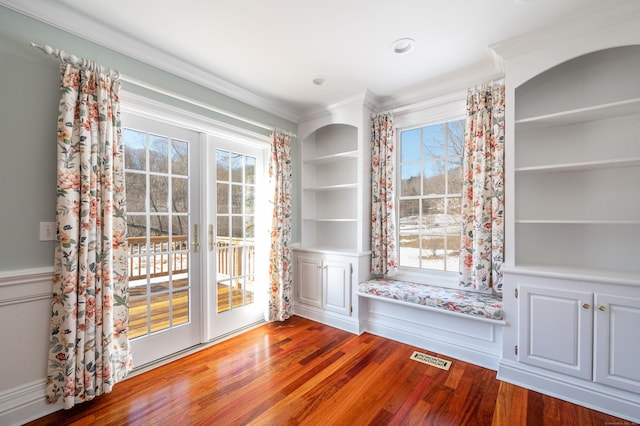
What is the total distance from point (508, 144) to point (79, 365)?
3543 mm

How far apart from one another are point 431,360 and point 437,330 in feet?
0.97

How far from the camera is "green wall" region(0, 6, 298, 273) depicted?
166 centimetres

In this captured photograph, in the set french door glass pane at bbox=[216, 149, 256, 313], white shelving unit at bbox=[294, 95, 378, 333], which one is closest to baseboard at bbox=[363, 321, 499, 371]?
white shelving unit at bbox=[294, 95, 378, 333]

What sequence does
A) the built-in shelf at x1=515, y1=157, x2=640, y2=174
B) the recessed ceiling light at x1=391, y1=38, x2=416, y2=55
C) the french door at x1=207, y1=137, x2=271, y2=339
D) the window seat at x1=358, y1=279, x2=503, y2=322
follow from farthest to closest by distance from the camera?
the french door at x1=207, y1=137, x2=271, y2=339
the window seat at x1=358, y1=279, x2=503, y2=322
the recessed ceiling light at x1=391, y1=38, x2=416, y2=55
the built-in shelf at x1=515, y1=157, x2=640, y2=174

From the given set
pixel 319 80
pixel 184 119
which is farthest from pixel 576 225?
pixel 184 119

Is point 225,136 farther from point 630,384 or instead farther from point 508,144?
point 630,384

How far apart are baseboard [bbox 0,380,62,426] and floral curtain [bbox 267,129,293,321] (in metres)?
1.94

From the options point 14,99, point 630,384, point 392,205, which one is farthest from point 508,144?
point 14,99

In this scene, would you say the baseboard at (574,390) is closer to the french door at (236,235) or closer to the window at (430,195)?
the window at (430,195)

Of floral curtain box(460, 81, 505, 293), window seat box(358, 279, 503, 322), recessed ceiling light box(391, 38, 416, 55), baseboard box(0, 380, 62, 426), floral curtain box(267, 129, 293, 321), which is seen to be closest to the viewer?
baseboard box(0, 380, 62, 426)

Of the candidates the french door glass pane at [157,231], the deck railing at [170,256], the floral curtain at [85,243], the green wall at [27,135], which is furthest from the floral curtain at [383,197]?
the green wall at [27,135]

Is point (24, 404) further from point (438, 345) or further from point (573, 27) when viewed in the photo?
point (573, 27)

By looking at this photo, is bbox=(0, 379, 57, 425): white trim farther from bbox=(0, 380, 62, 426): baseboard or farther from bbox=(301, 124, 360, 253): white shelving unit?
bbox=(301, 124, 360, 253): white shelving unit

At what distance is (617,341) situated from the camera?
1774 millimetres
